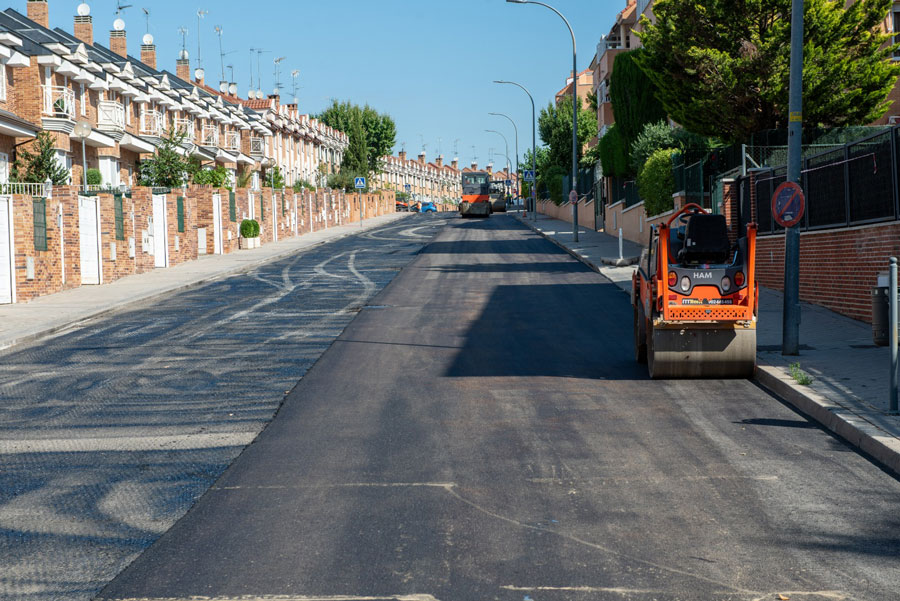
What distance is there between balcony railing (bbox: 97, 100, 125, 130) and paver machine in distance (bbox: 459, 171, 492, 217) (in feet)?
118

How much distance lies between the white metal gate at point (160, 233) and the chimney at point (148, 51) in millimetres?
40706

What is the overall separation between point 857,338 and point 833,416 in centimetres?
560

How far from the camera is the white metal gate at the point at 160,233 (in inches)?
1302

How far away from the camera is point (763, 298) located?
20.8m

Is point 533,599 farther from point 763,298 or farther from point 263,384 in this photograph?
point 763,298

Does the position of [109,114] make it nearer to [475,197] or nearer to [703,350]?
[475,197]

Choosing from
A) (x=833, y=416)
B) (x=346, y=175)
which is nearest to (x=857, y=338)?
(x=833, y=416)

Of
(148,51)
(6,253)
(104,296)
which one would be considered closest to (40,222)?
(6,253)

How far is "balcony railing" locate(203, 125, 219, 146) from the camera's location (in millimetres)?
62125

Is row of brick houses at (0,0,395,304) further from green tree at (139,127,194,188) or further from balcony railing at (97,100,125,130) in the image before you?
green tree at (139,127,194,188)

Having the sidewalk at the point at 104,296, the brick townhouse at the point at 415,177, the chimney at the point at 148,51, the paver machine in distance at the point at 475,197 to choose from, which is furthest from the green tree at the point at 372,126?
the sidewalk at the point at 104,296

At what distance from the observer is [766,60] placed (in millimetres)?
26484

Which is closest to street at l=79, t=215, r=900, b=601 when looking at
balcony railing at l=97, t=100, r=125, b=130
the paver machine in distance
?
balcony railing at l=97, t=100, r=125, b=130

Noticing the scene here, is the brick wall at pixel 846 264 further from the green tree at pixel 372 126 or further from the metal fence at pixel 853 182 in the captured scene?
the green tree at pixel 372 126
